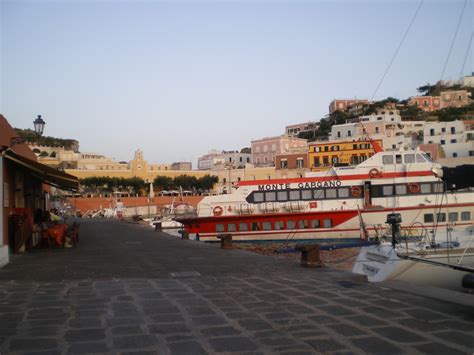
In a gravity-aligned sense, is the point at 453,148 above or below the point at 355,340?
above

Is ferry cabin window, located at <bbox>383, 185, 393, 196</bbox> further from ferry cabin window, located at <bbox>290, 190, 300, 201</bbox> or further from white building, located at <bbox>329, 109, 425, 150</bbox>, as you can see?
white building, located at <bbox>329, 109, 425, 150</bbox>

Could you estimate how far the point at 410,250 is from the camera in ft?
39.3

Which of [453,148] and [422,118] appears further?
[422,118]

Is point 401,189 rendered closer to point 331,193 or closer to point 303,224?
point 331,193

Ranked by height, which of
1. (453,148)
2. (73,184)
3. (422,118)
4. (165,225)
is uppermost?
(422,118)

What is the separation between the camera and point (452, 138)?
7319 centimetres

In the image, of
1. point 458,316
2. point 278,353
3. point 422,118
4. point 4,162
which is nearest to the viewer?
point 278,353

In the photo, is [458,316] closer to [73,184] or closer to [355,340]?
[355,340]

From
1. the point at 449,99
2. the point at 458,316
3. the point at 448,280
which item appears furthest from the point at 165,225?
the point at 449,99

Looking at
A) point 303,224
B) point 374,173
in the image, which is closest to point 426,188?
point 374,173

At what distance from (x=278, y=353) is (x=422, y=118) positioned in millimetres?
111944

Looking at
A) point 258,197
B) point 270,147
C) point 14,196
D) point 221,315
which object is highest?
point 270,147

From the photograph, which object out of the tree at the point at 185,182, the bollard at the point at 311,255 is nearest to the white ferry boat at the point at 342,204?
the bollard at the point at 311,255

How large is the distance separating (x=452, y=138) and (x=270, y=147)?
36.4 m
